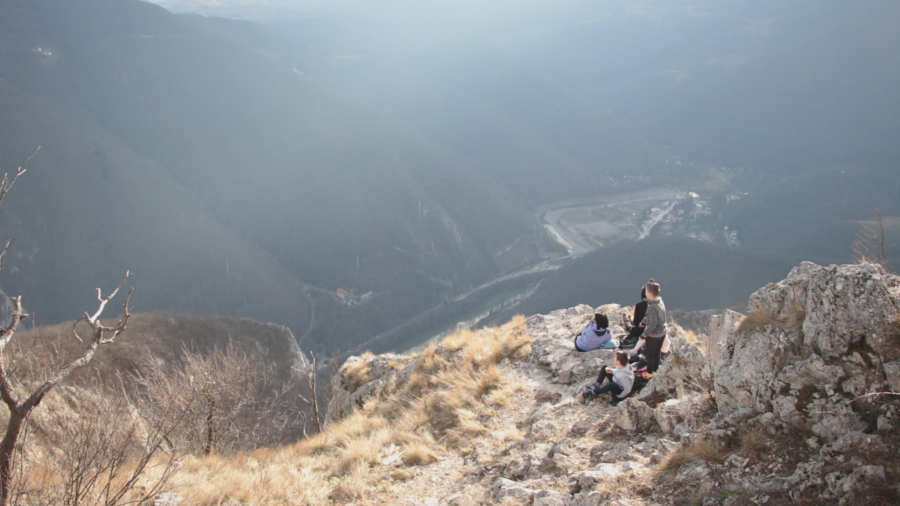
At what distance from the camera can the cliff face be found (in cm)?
431

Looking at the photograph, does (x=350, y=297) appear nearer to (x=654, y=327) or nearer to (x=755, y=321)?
(x=654, y=327)

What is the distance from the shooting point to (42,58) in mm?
147625

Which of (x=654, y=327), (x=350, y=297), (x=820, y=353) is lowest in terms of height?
(x=350, y=297)

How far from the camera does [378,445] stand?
9031mm

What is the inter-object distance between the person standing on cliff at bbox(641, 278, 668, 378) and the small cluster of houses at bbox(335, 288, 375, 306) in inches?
3406

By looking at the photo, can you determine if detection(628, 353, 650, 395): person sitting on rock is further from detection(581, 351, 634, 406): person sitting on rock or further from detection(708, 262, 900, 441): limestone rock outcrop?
detection(708, 262, 900, 441): limestone rock outcrop

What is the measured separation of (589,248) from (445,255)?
34656 mm

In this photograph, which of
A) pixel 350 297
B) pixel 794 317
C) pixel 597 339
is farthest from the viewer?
pixel 350 297

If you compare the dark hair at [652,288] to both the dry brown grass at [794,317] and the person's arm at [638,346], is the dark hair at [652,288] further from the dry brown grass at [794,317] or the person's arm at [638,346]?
the dry brown grass at [794,317]

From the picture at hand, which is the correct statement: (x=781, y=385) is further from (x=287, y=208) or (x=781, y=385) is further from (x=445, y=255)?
(x=287, y=208)

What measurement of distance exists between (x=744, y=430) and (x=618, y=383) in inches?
124

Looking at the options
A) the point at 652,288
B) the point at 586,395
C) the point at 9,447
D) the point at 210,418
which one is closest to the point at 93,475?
the point at 9,447

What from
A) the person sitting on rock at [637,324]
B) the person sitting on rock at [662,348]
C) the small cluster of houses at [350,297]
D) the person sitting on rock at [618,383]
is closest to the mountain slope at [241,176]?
the small cluster of houses at [350,297]

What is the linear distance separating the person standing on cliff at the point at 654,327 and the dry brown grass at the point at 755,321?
2121mm
